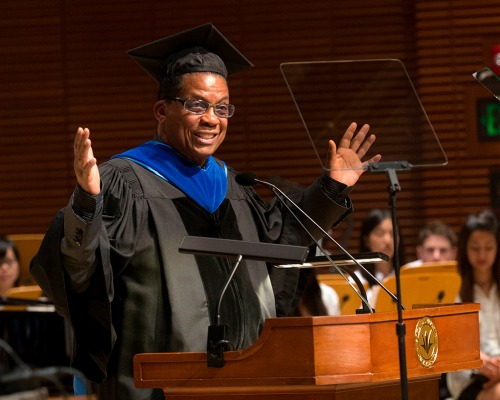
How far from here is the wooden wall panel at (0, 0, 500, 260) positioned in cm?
875

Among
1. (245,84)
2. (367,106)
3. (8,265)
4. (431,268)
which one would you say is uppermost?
(245,84)

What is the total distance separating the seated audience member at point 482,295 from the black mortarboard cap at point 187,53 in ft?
9.23

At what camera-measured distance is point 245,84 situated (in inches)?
357

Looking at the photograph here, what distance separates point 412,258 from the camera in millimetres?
8812

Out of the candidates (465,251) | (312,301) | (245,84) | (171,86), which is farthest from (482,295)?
(245,84)

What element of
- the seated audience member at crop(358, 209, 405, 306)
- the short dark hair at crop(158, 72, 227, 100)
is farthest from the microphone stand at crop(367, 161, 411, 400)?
the seated audience member at crop(358, 209, 405, 306)

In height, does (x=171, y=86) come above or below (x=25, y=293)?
above

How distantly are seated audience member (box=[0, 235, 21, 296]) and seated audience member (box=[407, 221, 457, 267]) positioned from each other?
301cm

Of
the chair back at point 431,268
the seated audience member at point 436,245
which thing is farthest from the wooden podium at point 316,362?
the seated audience member at point 436,245

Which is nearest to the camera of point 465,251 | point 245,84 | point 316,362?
point 316,362

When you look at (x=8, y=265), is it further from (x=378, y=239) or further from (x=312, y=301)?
(x=378, y=239)

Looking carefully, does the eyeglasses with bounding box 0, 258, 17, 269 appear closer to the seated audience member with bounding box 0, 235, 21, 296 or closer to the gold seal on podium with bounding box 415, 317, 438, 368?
the seated audience member with bounding box 0, 235, 21, 296

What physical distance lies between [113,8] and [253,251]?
6676 mm

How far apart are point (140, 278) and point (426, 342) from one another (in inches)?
37.7
